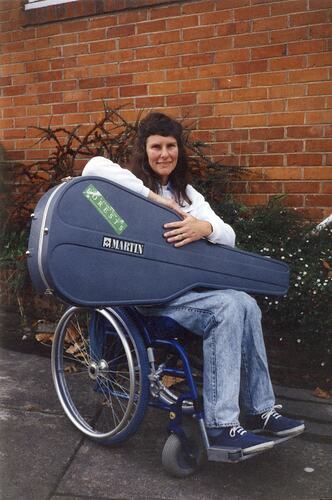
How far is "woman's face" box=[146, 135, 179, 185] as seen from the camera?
2676 mm

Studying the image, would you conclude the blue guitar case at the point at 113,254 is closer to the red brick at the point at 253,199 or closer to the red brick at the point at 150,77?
the red brick at the point at 253,199

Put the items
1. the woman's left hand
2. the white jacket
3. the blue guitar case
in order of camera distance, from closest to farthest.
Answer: the blue guitar case, the woman's left hand, the white jacket

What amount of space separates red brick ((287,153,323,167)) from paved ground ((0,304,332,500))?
59.6 inches

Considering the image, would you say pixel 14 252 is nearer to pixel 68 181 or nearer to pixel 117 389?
pixel 117 389

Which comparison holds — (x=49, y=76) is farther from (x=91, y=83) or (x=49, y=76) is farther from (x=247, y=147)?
(x=247, y=147)

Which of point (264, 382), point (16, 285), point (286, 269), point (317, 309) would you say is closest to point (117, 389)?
point (264, 382)

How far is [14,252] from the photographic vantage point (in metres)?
4.14

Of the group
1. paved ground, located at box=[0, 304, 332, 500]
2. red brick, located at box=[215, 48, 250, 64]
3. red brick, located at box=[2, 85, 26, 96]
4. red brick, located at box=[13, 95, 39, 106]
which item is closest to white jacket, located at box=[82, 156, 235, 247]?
paved ground, located at box=[0, 304, 332, 500]

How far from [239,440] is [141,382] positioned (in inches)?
16.8

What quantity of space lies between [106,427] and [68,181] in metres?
1.27

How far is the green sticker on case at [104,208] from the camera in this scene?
7.24 ft

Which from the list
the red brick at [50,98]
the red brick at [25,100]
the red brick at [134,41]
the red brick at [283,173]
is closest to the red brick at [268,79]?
the red brick at [283,173]

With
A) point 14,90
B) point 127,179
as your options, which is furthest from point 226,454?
point 14,90

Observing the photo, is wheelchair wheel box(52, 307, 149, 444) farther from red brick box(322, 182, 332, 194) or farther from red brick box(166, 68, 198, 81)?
red brick box(166, 68, 198, 81)
